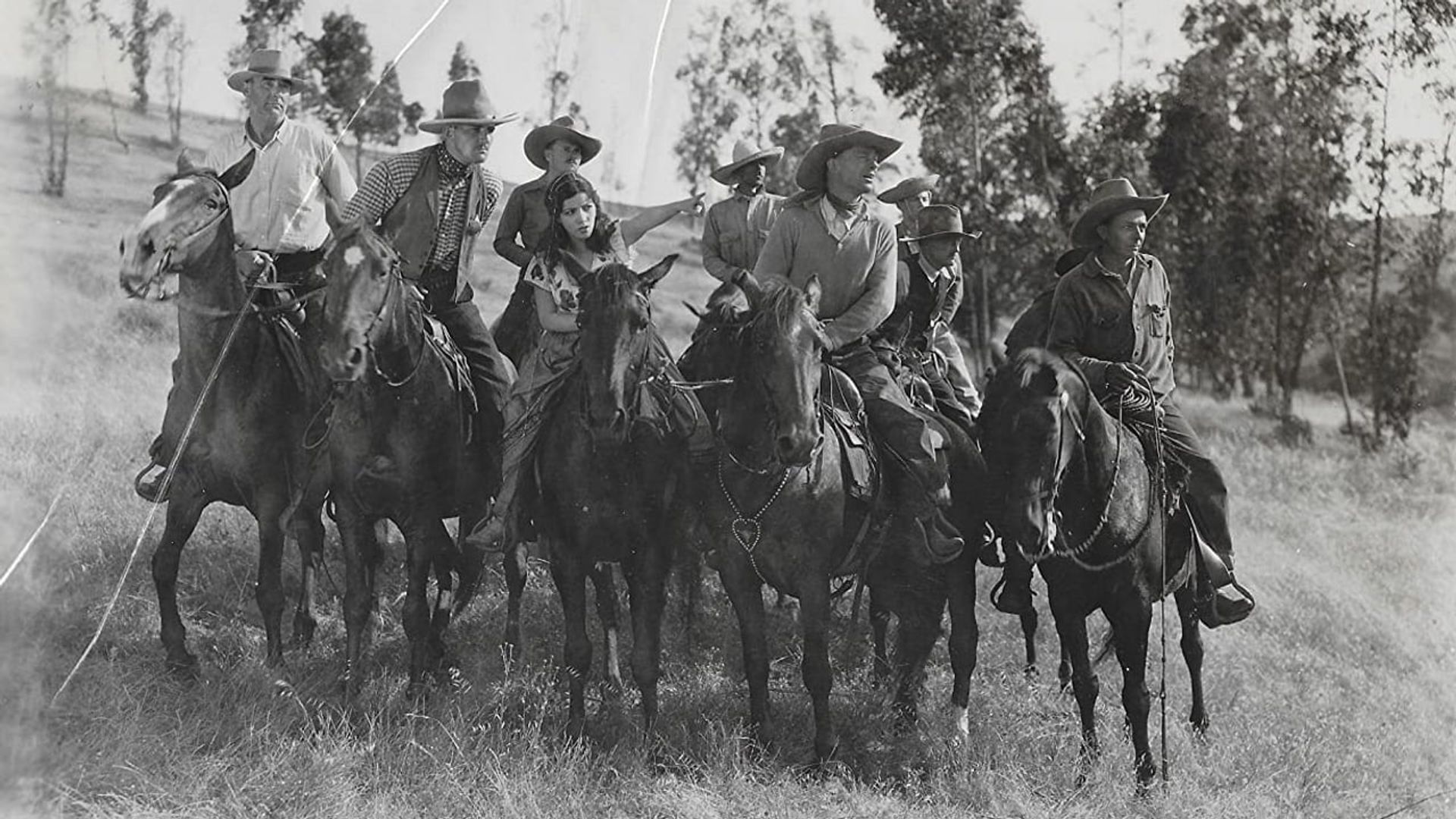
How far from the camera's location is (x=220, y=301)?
696cm

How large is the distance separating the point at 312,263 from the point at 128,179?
1.28 metres

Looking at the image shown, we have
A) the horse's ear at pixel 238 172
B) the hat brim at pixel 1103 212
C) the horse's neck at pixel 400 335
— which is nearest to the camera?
the horse's neck at pixel 400 335

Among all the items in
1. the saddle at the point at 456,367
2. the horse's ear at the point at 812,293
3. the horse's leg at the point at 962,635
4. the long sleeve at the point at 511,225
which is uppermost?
the long sleeve at the point at 511,225

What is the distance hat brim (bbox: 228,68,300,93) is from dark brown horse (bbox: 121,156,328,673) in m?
0.47

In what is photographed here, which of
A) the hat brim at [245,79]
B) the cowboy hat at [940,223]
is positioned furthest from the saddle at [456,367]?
the cowboy hat at [940,223]

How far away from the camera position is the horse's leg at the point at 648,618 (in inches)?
276

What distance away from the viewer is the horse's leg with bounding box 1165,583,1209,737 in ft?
26.6

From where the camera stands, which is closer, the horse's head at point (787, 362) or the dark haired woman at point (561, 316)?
the horse's head at point (787, 362)

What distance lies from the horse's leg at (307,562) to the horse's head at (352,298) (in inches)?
76.9

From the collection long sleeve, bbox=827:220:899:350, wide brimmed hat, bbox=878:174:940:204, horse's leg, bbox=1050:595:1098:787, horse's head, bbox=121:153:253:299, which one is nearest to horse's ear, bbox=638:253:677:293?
long sleeve, bbox=827:220:899:350

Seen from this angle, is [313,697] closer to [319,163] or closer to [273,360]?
[273,360]

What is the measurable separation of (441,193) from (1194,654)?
5.97m

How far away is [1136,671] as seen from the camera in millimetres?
7160

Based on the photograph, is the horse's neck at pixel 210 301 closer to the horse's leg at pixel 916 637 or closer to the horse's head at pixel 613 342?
the horse's head at pixel 613 342
